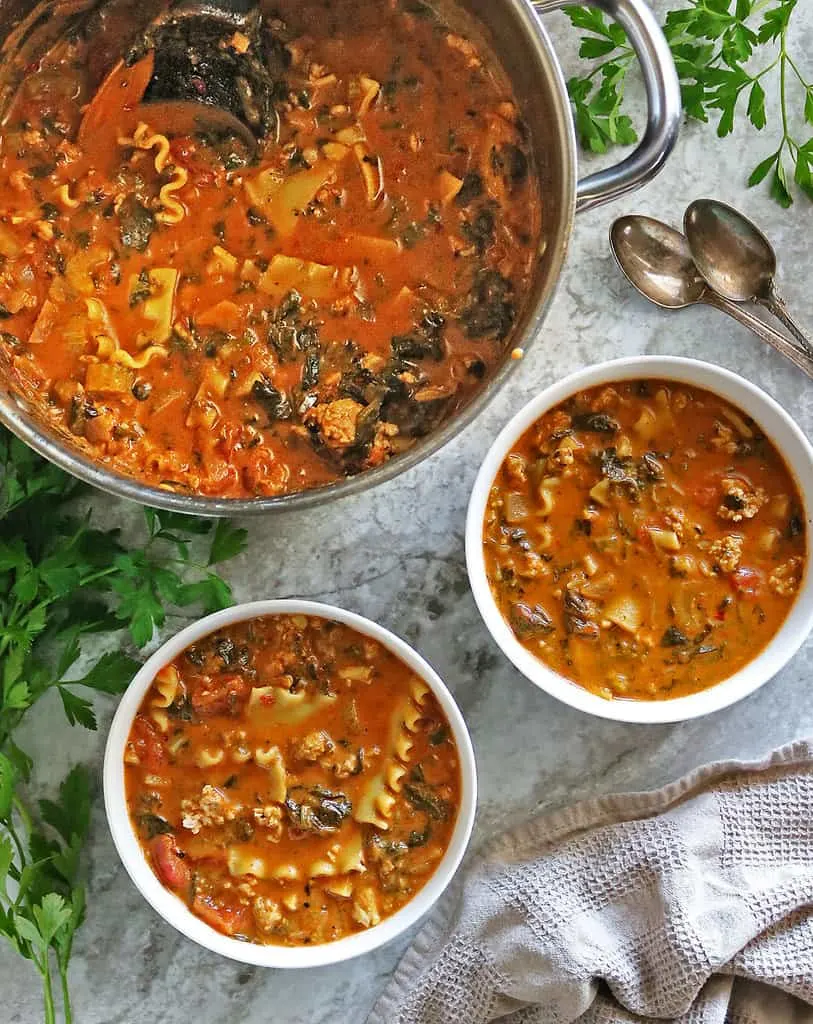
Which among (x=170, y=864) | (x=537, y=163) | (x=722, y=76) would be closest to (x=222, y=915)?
(x=170, y=864)

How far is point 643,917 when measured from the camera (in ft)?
11.0

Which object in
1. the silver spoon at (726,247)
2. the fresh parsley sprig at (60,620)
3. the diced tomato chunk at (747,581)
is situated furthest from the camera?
the silver spoon at (726,247)

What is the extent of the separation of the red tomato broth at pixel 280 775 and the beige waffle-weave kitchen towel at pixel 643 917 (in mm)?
319

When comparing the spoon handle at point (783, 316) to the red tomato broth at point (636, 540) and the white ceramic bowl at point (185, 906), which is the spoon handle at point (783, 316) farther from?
the white ceramic bowl at point (185, 906)

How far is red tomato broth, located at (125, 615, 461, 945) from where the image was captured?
3215 millimetres

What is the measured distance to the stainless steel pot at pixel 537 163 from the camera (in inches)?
99.7

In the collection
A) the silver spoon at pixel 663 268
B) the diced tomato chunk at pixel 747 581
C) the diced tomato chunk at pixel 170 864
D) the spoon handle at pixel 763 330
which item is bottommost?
the diced tomato chunk at pixel 170 864

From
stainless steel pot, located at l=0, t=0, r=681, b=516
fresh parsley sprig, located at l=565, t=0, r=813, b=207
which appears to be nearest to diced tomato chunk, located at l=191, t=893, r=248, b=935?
stainless steel pot, located at l=0, t=0, r=681, b=516

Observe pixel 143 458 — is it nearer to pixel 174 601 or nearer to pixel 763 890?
pixel 174 601

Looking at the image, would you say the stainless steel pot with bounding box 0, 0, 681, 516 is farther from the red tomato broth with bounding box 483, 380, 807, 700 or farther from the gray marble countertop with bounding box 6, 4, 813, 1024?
the gray marble countertop with bounding box 6, 4, 813, 1024

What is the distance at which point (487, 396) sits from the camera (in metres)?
2.66

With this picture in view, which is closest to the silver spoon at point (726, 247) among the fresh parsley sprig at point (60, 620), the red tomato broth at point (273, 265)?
the red tomato broth at point (273, 265)

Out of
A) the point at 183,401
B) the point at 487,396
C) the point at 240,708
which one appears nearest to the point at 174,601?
the point at 240,708

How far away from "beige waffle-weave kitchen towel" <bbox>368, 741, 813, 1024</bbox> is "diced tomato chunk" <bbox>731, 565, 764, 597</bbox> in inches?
21.6
